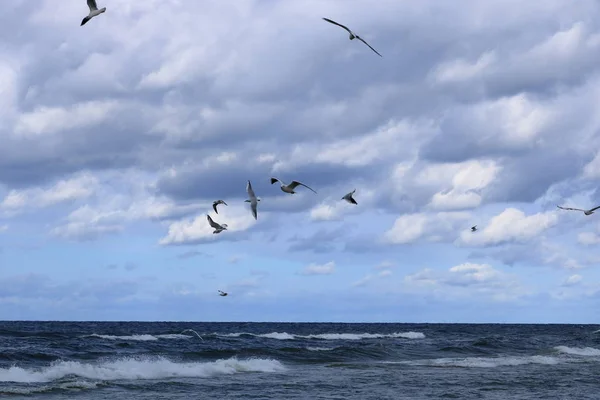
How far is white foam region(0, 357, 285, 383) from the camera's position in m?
28.4

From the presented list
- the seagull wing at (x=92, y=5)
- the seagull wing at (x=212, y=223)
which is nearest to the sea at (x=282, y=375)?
the seagull wing at (x=212, y=223)

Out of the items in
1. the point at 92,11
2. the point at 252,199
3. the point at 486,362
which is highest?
the point at 92,11

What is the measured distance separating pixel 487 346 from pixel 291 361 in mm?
20543

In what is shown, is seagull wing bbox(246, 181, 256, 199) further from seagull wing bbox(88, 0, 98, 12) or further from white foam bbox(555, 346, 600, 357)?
white foam bbox(555, 346, 600, 357)

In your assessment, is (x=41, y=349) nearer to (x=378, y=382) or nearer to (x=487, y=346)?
(x=378, y=382)

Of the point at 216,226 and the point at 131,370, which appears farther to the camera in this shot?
the point at 131,370

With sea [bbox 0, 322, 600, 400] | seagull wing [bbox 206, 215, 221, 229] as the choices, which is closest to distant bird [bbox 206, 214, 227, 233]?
seagull wing [bbox 206, 215, 221, 229]

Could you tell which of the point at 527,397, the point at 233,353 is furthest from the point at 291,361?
the point at 527,397

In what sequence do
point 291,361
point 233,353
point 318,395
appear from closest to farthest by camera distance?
point 318,395
point 291,361
point 233,353

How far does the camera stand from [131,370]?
30016 mm

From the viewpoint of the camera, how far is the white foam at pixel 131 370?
1118 inches

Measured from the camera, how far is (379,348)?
4519 cm

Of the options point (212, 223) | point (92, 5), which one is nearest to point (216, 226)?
point (212, 223)

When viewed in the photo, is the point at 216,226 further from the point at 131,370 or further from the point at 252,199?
the point at 131,370
